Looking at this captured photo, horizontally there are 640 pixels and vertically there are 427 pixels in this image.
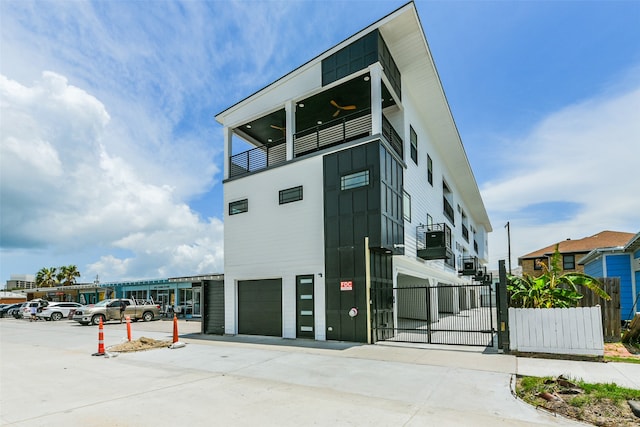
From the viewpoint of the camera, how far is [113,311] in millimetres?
25453

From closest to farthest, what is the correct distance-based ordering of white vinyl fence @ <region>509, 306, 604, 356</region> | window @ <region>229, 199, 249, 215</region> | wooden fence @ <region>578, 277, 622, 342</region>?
white vinyl fence @ <region>509, 306, 604, 356</region> → wooden fence @ <region>578, 277, 622, 342</region> → window @ <region>229, 199, 249, 215</region>

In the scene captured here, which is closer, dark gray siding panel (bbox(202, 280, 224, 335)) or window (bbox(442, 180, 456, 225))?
dark gray siding panel (bbox(202, 280, 224, 335))

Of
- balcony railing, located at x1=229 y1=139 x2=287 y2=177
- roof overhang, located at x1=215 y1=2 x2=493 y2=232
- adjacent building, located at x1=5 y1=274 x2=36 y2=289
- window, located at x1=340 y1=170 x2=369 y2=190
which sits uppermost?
roof overhang, located at x1=215 y1=2 x2=493 y2=232

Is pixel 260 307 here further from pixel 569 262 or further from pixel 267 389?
pixel 569 262

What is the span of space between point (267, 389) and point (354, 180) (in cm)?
818

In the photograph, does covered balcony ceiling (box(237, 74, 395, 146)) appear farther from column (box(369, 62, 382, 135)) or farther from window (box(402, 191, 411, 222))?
window (box(402, 191, 411, 222))

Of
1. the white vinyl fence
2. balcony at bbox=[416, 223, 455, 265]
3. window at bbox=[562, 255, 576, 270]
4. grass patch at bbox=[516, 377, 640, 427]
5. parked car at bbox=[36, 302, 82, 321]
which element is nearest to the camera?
grass patch at bbox=[516, 377, 640, 427]

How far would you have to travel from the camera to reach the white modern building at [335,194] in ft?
43.4

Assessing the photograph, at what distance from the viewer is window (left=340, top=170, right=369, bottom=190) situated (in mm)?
13356

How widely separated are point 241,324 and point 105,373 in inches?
303

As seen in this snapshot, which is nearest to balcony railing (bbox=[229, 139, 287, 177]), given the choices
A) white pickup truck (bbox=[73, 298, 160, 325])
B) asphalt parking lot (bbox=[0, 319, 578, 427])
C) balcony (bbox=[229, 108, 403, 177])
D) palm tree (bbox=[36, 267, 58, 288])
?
balcony (bbox=[229, 108, 403, 177])

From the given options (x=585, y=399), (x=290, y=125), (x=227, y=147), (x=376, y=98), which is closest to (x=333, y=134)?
(x=290, y=125)

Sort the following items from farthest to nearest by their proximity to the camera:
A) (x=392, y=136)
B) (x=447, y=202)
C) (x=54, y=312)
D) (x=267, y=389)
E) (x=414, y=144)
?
(x=54, y=312)
(x=447, y=202)
(x=414, y=144)
(x=392, y=136)
(x=267, y=389)

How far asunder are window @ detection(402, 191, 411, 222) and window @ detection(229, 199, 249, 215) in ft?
21.6
